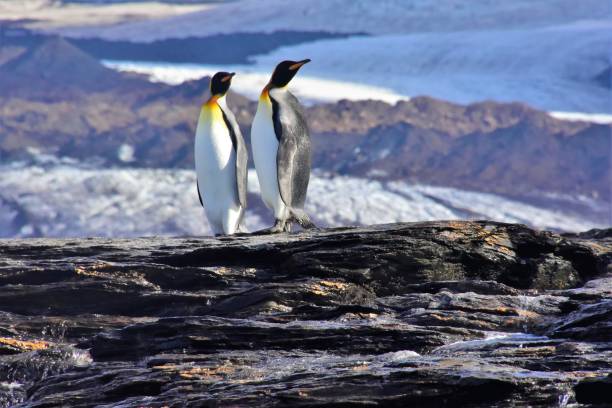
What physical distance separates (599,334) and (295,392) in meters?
1.43

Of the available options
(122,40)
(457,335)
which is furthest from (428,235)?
(122,40)

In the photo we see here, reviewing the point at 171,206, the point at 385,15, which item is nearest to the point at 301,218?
the point at 171,206

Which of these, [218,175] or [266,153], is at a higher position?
[266,153]

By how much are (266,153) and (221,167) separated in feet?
1.27

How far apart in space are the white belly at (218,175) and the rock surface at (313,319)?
2053mm

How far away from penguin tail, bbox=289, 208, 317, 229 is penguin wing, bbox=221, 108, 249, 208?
1.71 feet

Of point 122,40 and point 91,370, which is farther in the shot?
point 122,40

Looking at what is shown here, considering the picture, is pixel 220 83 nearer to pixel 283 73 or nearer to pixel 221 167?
pixel 283 73

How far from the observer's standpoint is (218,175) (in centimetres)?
889

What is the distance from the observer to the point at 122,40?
6862 centimetres

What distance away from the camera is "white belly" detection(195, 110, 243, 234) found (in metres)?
8.84

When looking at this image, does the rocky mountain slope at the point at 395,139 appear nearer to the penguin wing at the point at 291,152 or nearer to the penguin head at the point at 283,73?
the penguin head at the point at 283,73

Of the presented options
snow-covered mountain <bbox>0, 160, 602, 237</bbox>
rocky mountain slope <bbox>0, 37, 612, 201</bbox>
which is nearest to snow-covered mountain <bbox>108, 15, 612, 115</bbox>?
rocky mountain slope <bbox>0, 37, 612, 201</bbox>

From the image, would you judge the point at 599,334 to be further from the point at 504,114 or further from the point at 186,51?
the point at 186,51
